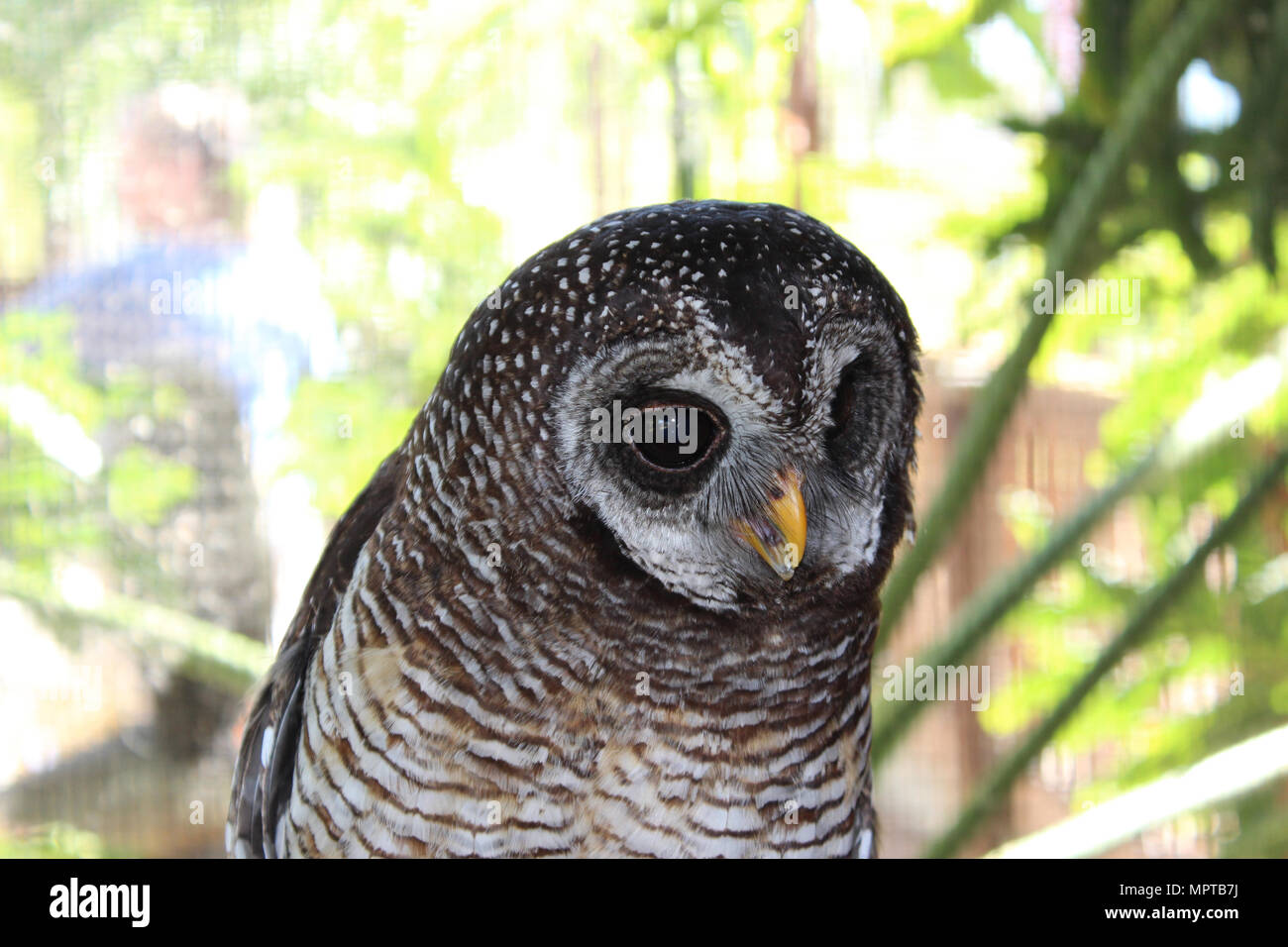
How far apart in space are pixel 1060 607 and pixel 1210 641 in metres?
0.23

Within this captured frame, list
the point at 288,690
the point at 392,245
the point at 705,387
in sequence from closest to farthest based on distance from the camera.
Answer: the point at 705,387, the point at 288,690, the point at 392,245

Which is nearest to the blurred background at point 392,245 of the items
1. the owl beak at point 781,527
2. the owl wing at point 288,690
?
the owl wing at point 288,690

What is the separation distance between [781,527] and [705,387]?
11 cm

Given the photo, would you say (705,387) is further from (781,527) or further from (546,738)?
(546,738)

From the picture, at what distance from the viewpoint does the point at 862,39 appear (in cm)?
137

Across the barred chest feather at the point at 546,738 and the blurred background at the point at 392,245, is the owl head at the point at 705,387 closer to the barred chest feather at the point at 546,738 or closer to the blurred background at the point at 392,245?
the barred chest feather at the point at 546,738

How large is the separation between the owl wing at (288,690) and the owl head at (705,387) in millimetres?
192

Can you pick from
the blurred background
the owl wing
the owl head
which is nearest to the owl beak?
the owl head

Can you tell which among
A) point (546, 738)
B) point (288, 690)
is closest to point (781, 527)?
point (546, 738)

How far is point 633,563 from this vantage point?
708 millimetres

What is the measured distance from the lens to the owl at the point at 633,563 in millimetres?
641

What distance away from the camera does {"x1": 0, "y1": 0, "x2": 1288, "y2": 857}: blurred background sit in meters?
1.25
